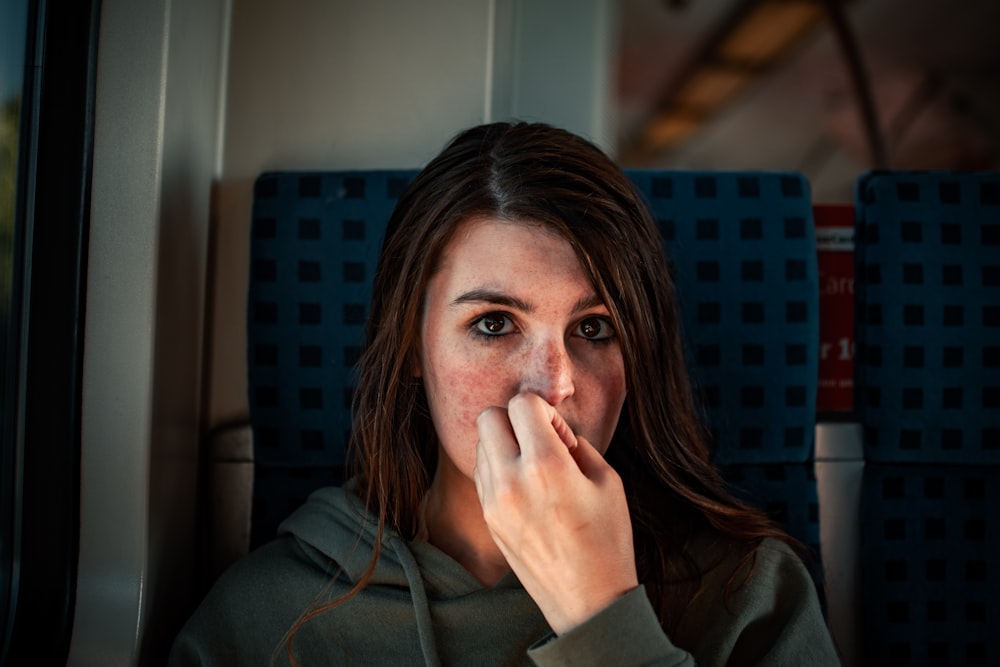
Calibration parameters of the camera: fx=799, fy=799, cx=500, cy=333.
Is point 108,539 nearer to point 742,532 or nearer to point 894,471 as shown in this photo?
point 742,532

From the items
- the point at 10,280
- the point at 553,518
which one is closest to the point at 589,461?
the point at 553,518

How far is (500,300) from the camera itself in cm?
126

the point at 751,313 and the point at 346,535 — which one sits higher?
the point at 751,313

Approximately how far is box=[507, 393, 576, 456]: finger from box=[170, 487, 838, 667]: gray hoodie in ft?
1.25

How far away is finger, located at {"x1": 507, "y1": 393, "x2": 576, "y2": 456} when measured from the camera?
114 centimetres

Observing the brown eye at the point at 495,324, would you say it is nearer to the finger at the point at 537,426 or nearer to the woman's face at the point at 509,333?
the woman's face at the point at 509,333

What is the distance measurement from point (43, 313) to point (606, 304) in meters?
1.01

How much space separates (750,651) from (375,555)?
669 millimetres

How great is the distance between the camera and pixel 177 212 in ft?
5.22

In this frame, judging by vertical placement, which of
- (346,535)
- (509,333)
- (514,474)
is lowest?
(346,535)

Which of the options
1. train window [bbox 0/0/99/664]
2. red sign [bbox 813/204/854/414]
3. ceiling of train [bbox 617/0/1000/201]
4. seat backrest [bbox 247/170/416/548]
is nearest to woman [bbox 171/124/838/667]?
seat backrest [bbox 247/170/416/548]

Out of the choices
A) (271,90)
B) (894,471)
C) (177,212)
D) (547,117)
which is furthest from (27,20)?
(894,471)

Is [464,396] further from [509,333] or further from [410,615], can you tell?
[410,615]

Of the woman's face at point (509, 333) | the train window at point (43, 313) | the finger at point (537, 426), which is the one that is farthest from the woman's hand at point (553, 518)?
the train window at point (43, 313)
